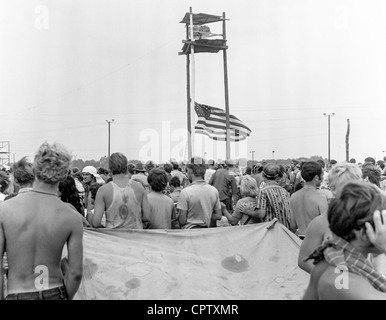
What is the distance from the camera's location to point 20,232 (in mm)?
2836

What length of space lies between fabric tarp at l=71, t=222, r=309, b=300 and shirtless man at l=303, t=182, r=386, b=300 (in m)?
2.48

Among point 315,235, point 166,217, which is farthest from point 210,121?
point 315,235

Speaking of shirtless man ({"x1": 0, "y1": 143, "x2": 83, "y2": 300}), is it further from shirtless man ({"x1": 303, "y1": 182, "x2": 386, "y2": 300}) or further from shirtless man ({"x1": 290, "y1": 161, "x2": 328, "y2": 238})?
shirtless man ({"x1": 290, "y1": 161, "x2": 328, "y2": 238})

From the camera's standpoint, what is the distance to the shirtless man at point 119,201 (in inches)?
202

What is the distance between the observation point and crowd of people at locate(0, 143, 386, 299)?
2.00 metres

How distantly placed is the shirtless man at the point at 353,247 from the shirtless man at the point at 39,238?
5.11 feet

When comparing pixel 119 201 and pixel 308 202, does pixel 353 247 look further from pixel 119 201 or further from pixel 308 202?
pixel 119 201

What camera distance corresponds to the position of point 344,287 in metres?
1.91

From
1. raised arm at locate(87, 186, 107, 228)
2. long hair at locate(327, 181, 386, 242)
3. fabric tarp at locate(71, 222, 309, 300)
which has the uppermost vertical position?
long hair at locate(327, 181, 386, 242)

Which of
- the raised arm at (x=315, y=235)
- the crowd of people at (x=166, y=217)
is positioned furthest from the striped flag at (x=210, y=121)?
the raised arm at (x=315, y=235)

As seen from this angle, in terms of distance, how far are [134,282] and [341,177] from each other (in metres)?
2.07

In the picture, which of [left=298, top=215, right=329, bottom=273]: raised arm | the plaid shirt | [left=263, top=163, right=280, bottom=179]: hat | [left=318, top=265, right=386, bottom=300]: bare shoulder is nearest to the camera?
[left=318, top=265, right=386, bottom=300]: bare shoulder

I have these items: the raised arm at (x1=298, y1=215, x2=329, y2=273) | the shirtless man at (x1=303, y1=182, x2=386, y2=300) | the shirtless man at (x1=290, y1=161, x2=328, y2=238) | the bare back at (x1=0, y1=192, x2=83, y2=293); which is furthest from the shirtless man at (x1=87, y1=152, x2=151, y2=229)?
the shirtless man at (x1=303, y1=182, x2=386, y2=300)
